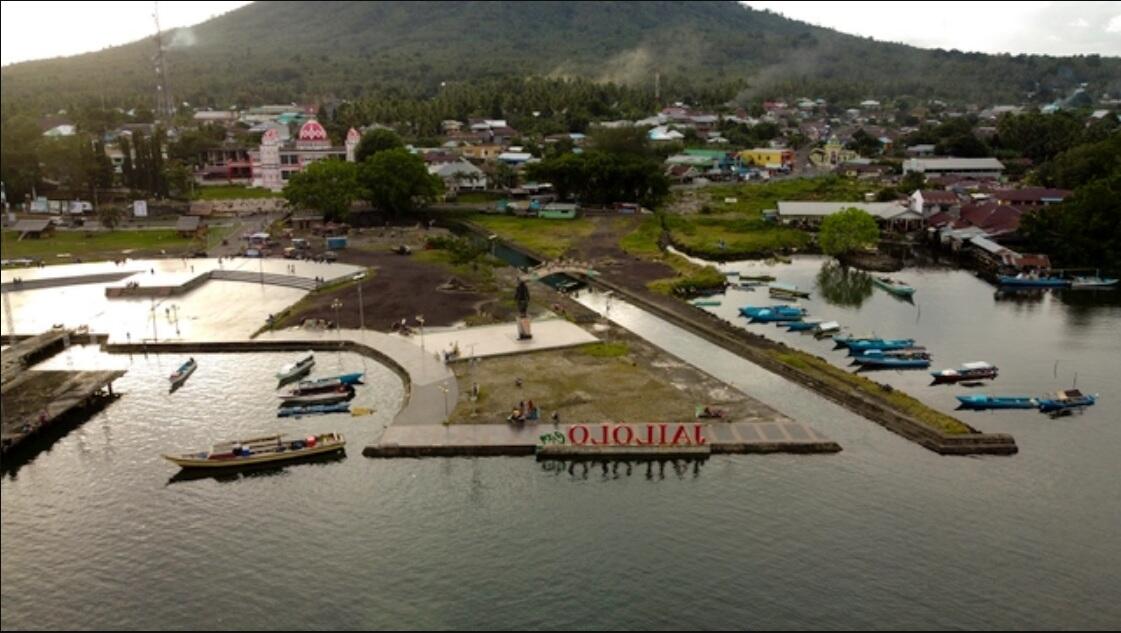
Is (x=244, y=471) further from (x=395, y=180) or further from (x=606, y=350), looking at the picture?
(x=395, y=180)

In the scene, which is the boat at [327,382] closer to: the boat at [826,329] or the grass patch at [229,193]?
the boat at [826,329]

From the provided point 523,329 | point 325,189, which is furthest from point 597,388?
point 325,189

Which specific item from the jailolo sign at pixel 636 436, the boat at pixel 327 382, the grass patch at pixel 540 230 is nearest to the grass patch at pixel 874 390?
the jailolo sign at pixel 636 436

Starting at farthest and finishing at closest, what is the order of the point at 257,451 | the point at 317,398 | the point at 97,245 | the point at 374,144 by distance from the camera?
the point at 374,144, the point at 97,245, the point at 317,398, the point at 257,451

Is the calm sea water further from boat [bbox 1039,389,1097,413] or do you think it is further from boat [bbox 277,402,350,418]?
boat [bbox 1039,389,1097,413]

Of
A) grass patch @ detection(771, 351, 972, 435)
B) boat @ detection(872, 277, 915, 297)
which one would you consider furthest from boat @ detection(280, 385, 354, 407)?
boat @ detection(872, 277, 915, 297)
